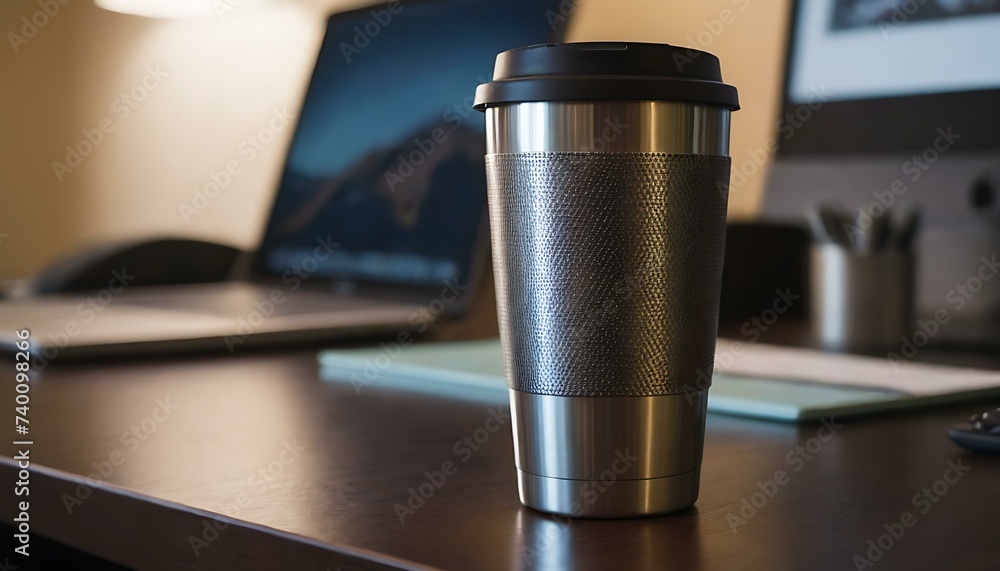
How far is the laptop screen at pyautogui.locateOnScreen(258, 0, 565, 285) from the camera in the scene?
4.02 ft

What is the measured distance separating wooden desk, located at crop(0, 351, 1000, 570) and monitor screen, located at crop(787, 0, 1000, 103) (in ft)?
2.37

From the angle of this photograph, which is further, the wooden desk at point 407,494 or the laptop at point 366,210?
the laptop at point 366,210

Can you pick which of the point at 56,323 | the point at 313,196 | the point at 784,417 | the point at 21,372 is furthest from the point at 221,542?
the point at 313,196

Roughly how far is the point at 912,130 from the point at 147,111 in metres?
1.80

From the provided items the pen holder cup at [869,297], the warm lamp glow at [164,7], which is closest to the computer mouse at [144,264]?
the warm lamp glow at [164,7]

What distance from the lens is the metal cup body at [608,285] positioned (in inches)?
15.8

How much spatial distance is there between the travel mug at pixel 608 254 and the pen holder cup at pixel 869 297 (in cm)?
70

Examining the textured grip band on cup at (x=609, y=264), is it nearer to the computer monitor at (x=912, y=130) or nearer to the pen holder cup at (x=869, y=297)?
the pen holder cup at (x=869, y=297)

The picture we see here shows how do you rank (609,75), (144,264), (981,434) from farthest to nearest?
(144,264)
(981,434)
(609,75)

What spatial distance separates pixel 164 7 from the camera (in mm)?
2316

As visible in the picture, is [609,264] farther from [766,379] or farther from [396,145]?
[396,145]

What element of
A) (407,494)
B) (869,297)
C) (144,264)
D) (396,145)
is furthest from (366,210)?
(407,494)

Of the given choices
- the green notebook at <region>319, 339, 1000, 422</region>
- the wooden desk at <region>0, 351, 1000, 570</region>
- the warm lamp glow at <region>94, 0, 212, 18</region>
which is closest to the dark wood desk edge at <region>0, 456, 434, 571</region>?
the wooden desk at <region>0, 351, 1000, 570</region>

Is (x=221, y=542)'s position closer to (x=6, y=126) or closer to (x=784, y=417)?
(x=784, y=417)
